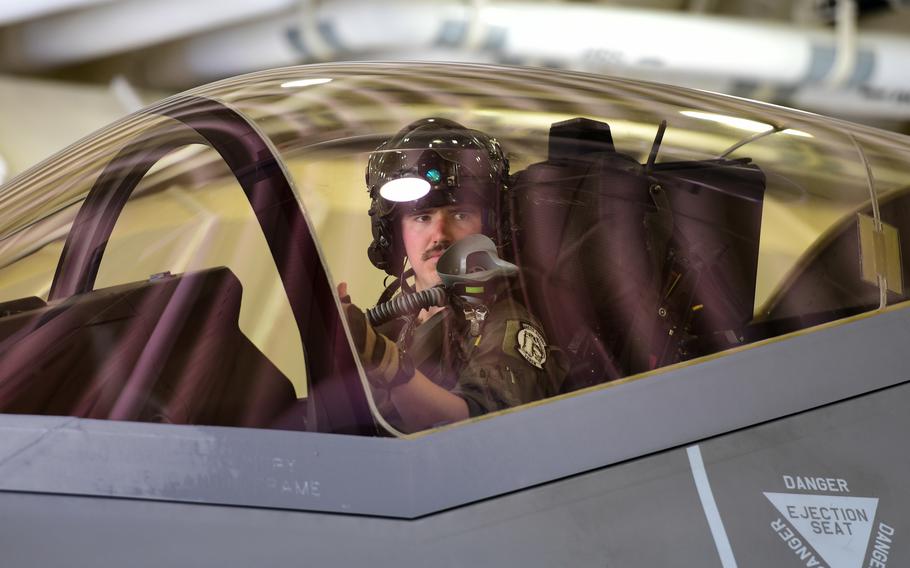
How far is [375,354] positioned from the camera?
93 cm

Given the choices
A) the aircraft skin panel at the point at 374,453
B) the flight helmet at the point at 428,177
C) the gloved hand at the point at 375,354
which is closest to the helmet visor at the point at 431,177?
the flight helmet at the point at 428,177

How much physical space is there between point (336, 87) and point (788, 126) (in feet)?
2.07

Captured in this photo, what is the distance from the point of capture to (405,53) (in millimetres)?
3750

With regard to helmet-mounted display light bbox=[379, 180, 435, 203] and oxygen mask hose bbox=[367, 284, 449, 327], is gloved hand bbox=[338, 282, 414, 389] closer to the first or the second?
oxygen mask hose bbox=[367, 284, 449, 327]

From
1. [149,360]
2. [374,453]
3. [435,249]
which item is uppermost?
[435,249]

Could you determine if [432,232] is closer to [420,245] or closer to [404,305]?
[420,245]

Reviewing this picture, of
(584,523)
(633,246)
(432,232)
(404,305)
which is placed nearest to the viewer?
(584,523)

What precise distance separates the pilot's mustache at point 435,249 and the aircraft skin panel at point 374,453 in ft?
1.22

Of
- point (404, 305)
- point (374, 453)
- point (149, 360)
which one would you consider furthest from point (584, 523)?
point (149, 360)

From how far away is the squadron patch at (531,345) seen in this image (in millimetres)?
1045

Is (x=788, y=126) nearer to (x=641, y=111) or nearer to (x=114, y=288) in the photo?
(x=641, y=111)

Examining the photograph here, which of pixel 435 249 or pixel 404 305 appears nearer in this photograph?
pixel 404 305

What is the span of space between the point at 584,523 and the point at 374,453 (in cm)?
21

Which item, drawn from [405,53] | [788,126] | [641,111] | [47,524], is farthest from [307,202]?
[405,53]
